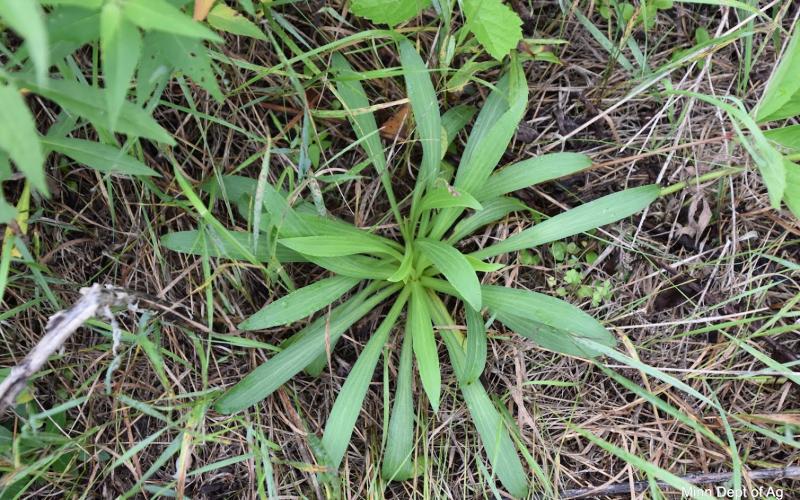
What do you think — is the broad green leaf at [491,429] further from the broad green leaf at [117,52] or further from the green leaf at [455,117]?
the broad green leaf at [117,52]

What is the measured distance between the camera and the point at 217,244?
6.28ft

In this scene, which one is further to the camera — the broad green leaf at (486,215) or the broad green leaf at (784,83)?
the broad green leaf at (486,215)

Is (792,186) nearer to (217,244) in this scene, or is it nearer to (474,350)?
(474,350)

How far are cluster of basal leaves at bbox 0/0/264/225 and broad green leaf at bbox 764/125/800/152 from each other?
167cm

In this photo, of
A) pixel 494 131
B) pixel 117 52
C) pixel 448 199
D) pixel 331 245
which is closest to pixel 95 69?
pixel 117 52

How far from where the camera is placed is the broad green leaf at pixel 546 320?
190 cm

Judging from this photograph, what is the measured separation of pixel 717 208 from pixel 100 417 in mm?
2321

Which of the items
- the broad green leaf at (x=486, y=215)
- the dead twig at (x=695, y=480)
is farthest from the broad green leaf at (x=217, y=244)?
the dead twig at (x=695, y=480)

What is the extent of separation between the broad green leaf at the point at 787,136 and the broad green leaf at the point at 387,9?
1.21 meters

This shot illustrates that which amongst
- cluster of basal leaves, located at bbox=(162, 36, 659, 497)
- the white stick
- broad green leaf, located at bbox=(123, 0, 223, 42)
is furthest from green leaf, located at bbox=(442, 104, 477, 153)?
the white stick

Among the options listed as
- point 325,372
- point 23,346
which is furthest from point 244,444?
point 23,346

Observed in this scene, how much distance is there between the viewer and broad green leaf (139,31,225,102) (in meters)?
1.39

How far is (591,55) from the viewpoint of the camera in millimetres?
2207

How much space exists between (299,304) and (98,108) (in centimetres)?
83
